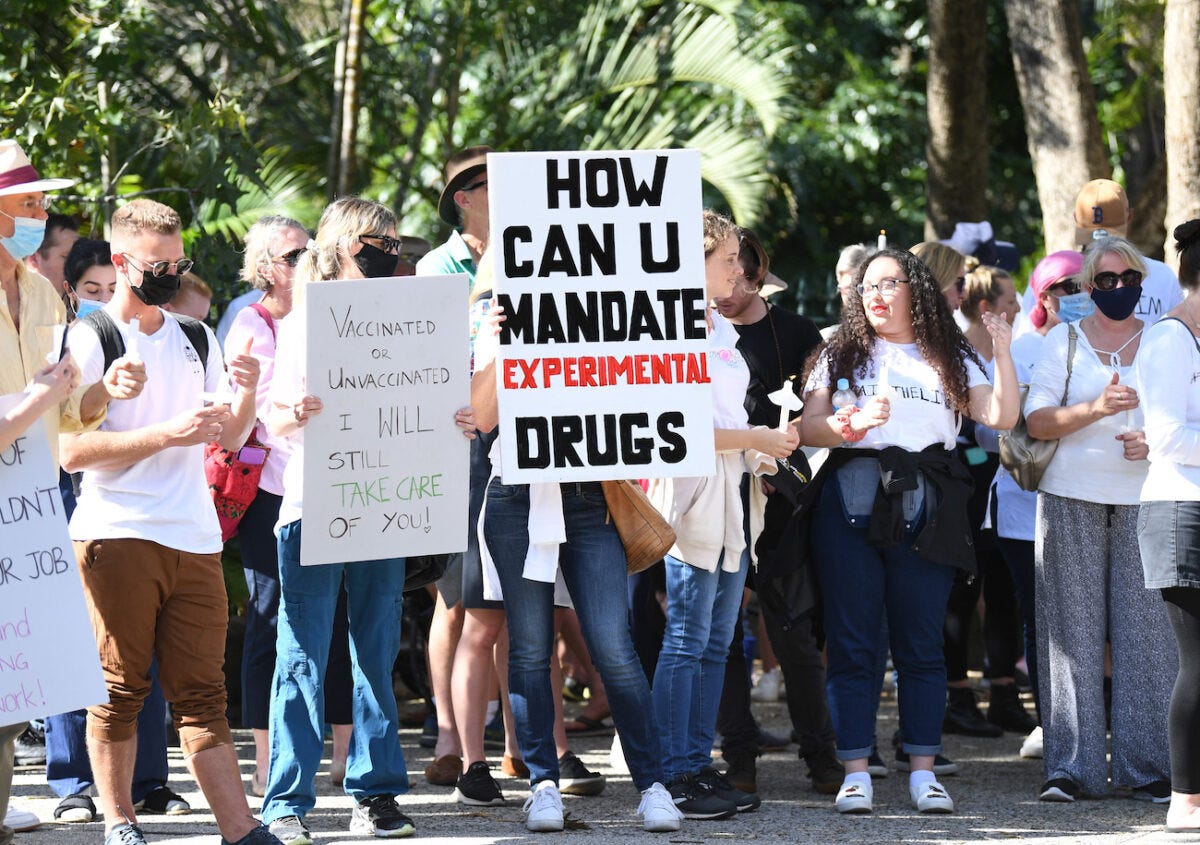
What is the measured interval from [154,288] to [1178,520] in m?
3.44

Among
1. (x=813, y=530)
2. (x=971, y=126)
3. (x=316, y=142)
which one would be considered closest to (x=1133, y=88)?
(x=971, y=126)

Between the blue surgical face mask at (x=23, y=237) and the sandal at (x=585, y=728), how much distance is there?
3750 millimetres

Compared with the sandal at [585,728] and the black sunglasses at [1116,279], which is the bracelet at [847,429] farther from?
the sandal at [585,728]

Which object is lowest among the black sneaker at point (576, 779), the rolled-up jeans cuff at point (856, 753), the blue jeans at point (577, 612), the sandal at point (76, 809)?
the black sneaker at point (576, 779)

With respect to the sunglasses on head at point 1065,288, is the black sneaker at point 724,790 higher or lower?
lower

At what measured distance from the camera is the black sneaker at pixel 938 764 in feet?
21.9

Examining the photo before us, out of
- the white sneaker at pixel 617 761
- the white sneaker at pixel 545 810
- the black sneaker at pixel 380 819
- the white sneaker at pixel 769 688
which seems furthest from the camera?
the white sneaker at pixel 769 688

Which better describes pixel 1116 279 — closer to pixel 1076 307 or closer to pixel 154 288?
pixel 1076 307

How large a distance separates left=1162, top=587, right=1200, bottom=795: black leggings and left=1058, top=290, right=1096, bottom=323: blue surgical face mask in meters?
1.22

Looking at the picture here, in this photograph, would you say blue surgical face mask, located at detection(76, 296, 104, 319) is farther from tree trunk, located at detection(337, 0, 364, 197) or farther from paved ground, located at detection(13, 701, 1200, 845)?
tree trunk, located at detection(337, 0, 364, 197)

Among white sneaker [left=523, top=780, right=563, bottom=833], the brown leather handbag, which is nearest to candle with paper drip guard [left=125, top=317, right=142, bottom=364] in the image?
the brown leather handbag

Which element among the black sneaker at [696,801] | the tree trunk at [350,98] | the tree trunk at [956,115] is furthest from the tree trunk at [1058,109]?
the black sneaker at [696,801]

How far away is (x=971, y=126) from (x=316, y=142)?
448cm

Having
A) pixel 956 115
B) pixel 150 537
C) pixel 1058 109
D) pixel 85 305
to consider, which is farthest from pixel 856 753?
pixel 956 115
